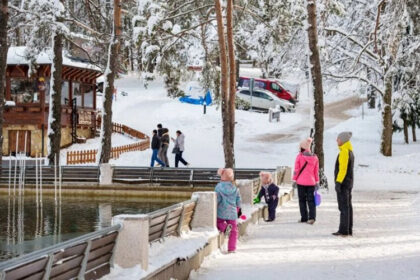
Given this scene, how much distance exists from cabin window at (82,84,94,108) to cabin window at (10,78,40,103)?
486 centimetres

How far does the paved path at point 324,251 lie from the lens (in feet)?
30.2

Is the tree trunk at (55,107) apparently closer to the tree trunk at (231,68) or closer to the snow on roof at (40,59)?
the snow on roof at (40,59)

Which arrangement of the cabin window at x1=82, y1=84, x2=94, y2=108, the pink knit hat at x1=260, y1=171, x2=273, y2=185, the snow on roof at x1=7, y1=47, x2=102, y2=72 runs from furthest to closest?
the cabin window at x1=82, y1=84, x2=94, y2=108 < the snow on roof at x1=7, y1=47, x2=102, y2=72 < the pink knit hat at x1=260, y1=171, x2=273, y2=185

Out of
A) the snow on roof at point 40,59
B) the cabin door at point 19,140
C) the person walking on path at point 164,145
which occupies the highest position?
the snow on roof at point 40,59

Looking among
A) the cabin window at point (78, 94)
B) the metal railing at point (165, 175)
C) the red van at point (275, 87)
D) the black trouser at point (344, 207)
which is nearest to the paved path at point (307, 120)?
the red van at point (275, 87)

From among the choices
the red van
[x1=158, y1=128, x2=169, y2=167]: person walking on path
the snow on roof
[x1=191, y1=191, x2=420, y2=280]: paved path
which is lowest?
[x1=191, y1=191, x2=420, y2=280]: paved path

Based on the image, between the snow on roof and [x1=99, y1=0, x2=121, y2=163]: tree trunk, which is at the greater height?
the snow on roof

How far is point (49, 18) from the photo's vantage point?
26.6 m

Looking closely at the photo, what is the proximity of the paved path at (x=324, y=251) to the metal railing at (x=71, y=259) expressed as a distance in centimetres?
195

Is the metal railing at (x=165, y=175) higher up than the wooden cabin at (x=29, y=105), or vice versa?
the wooden cabin at (x=29, y=105)

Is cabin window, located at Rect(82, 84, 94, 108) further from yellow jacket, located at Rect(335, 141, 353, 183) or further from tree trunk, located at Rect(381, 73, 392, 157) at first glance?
yellow jacket, located at Rect(335, 141, 353, 183)

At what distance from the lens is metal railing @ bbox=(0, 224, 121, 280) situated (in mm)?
5418

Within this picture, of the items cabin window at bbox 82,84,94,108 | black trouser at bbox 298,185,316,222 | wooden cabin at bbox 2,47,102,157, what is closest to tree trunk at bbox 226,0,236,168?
black trouser at bbox 298,185,316,222

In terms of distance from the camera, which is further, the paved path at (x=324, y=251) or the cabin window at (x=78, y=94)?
the cabin window at (x=78, y=94)
